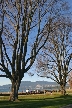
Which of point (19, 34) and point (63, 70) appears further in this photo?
point (63, 70)

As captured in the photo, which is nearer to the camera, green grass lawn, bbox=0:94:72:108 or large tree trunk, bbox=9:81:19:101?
green grass lawn, bbox=0:94:72:108

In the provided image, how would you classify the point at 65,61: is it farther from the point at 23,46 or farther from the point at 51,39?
the point at 23,46

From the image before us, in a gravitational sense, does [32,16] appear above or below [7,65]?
above

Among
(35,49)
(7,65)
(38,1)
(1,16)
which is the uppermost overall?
(38,1)

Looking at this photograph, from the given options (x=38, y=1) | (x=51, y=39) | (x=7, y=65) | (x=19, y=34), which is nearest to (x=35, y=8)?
(x=38, y=1)

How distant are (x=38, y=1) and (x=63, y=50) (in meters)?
22.2

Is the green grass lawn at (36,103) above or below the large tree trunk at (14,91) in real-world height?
below

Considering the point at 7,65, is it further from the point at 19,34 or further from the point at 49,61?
the point at 49,61

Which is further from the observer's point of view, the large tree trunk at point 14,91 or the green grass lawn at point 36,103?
the large tree trunk at point 14,91

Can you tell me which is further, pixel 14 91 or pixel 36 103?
pixel 14 91

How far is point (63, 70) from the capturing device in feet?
176

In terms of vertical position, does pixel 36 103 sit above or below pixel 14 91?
below

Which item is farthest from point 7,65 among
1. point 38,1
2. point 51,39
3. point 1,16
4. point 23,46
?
point 51,39

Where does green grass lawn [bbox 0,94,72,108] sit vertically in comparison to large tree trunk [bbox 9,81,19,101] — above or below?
below
